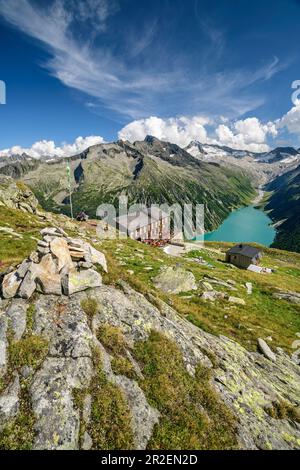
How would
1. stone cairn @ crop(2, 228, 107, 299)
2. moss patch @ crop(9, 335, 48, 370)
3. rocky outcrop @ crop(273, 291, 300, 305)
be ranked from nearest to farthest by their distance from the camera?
moss patch @ crop(9, 335, 48, 370), stone cairn @ crop(2, 228, 107, 299), rocky outcrop @ crop(273, 291, 300, 305)

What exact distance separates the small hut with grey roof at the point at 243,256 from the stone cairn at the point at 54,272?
→ 2639 inches

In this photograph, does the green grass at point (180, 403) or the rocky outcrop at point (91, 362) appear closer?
the rocky outcrop at point (91, 362)

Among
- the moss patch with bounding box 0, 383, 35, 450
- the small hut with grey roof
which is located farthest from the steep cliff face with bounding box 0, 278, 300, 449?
the small hut with grey roof

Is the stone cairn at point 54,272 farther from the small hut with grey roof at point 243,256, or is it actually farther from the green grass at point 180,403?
the small hut with grey roof at point 243,256

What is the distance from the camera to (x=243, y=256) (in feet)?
247

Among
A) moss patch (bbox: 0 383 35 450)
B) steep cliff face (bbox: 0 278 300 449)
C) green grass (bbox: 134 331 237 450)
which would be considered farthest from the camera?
green grass (bbox: 134 331 237 450)

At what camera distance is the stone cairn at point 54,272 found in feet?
39.3

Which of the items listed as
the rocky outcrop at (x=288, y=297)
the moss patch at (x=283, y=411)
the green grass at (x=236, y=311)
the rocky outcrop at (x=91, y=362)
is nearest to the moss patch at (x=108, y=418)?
the rocky outcrop at (x=91, y=362)

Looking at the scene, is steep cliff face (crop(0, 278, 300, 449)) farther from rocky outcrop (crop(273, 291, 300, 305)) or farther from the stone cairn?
rocky outcrop (crop(273, 291, 300, 305))

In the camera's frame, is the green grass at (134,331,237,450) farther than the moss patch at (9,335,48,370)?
No

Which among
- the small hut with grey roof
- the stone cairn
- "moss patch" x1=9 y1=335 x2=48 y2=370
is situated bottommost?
the small hut with grey roof

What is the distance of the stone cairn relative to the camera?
39.3ft

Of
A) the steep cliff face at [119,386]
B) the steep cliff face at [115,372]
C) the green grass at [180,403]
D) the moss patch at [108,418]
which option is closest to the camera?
the moss patch at [108,418]

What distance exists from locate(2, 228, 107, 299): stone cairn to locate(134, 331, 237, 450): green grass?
4649 millimetres
